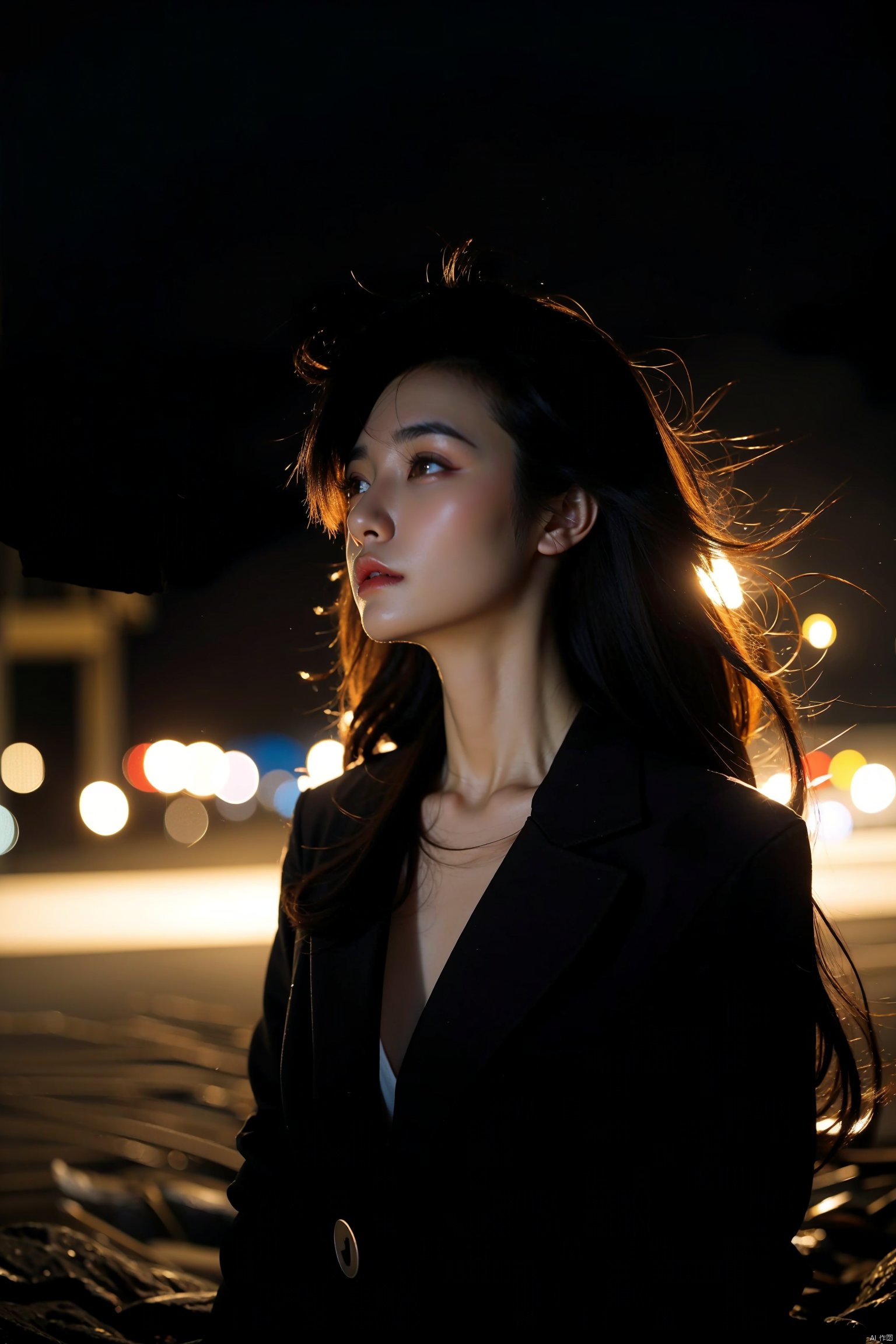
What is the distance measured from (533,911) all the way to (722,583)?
2.92ft

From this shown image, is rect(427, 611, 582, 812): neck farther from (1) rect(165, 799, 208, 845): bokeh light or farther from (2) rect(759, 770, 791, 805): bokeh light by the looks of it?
(1) rect(165, 799, 208, 845): bokeh light

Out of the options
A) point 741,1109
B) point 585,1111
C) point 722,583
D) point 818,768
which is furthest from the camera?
point 818,768

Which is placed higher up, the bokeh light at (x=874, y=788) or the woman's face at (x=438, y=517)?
the woman's face at (x=438, y=517)

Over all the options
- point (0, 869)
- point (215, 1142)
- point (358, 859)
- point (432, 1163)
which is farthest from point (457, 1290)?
point (0, 869)

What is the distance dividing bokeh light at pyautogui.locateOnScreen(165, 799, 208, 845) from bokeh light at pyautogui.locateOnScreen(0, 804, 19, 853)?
2450 millimetres

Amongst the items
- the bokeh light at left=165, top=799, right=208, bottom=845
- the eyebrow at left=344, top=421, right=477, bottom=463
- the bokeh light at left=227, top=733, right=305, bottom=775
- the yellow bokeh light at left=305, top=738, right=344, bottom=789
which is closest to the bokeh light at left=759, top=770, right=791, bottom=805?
the eyebrow at left=344, top=421, right=477, bottom=463

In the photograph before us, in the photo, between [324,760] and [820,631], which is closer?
[820,631]

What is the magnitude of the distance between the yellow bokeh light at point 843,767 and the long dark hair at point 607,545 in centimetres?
41

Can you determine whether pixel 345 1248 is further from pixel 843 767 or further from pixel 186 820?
pixel 186 820

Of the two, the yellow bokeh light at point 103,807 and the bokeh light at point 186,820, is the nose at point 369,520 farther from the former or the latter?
the bokeh light at point 186,820

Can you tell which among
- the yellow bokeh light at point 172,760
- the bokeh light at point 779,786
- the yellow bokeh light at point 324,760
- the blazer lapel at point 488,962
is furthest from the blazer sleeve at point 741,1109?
the yellow bokeh light at point 172,760

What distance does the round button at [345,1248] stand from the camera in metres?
1.73

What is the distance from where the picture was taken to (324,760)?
10.9 ft

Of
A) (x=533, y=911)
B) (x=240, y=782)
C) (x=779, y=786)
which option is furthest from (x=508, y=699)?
(x=240, y=782)
